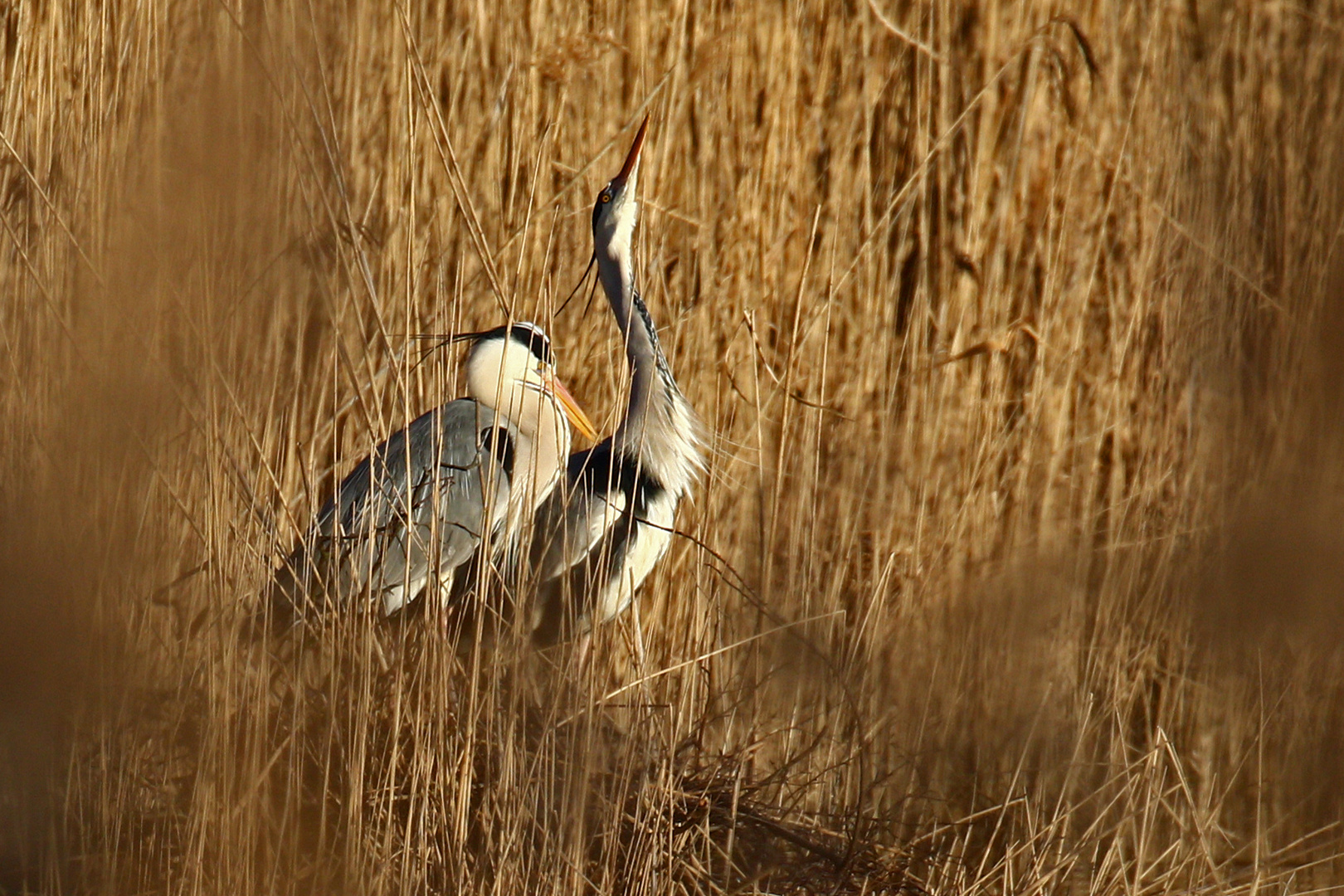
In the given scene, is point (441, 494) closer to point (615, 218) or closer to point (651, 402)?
point (651, 402)

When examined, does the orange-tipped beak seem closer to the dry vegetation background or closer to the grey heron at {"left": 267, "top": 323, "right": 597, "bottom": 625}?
the grey heron at {"left": 267, "top": 323, "right": 597, "bottom": 625}

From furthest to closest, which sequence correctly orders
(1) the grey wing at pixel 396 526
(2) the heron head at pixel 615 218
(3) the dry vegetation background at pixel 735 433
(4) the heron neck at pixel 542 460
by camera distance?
(2) the heron head at pixel 615 218, (4) the heron neck at pixel 542 460, (1) the grey wing at pixel 396 526, (3) the dry vegetation background at pixel 735 433

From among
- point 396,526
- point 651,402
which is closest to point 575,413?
point 651,402

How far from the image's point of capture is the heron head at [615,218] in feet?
5.58

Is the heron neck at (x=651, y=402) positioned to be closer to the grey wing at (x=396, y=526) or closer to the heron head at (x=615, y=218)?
the heron head at (x=615, y=218)

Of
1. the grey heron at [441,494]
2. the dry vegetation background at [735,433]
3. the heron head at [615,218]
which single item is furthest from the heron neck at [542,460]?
the heron head at [615,218]

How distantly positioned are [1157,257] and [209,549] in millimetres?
1360

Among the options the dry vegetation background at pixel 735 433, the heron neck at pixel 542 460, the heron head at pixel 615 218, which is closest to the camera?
the dry vegetation background at pixel 735 433

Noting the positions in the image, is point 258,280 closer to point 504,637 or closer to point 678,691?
point 504,637

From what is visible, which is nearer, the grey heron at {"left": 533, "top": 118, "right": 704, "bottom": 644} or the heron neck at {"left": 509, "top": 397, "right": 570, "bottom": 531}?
the heron neck at {"left": 509, "top": 397, "right": 570, "bottom": 531}

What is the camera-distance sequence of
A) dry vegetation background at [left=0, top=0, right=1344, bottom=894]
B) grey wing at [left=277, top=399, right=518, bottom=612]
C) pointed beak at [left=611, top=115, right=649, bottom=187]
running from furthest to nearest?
1. pointed beak at [left=611, top=115, right=649, bottom=187]
2. grey wing at [left=277, top=399, right=518, bottom=612]
3. dry vegetation background at [left=0, top=0, right=1344, bottom=894]

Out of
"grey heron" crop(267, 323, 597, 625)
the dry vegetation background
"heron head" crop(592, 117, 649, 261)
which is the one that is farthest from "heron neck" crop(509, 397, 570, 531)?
"heron head" crop(592, 117, 649, 261)

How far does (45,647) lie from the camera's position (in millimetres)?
719

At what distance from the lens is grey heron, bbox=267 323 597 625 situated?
40.2 inches
